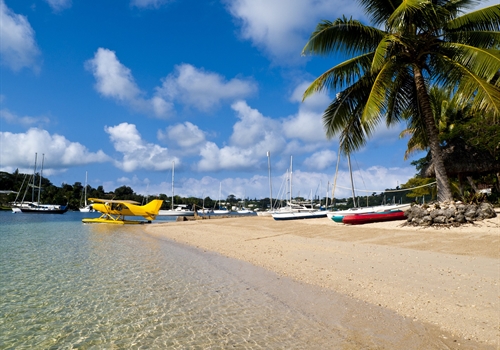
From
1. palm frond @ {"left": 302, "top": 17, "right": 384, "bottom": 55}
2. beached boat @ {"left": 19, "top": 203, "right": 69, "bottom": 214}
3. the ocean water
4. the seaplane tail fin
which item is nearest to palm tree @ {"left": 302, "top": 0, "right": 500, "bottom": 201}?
palm frond @ {"left": 302, "top": 17, "right": 384, "bottom": 55}

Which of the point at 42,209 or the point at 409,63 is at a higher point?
the point at 409,63

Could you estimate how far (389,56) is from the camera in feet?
50.4

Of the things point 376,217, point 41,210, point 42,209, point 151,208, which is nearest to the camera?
point 376,217

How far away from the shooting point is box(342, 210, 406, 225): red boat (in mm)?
18109

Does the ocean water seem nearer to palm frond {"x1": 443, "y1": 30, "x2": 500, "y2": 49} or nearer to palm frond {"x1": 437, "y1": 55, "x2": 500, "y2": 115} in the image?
palm frond {"x1": 437, "y1": 55, "x2": 500, "y2": 115}

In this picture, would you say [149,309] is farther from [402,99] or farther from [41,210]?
[41,210]

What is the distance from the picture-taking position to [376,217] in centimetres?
1811

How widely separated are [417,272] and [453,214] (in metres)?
7.30

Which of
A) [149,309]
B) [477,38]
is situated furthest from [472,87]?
[149,309]

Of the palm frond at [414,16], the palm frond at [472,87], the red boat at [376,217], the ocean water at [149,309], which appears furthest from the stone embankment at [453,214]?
the ocean water at [149,309]

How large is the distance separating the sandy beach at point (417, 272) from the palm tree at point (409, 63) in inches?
164

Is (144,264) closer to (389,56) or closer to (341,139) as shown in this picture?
(341,139)

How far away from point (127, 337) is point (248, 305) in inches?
86.2

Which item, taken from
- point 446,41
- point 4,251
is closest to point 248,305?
point 4,251
